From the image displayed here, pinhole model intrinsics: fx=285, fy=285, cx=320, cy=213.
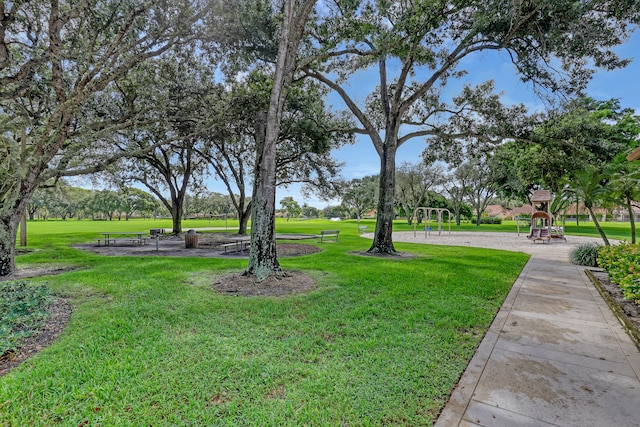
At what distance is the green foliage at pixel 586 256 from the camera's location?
845 centimetres

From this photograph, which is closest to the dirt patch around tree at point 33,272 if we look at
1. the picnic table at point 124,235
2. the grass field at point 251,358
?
the grass field at point 251,358

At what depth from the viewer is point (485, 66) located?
1023 centimetres

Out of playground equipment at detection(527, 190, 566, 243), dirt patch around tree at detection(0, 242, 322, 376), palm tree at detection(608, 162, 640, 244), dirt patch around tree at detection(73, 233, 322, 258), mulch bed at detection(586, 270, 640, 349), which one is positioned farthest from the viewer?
playground equipment at detection(527, 190, 566, 243)

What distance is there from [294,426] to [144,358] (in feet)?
6.29

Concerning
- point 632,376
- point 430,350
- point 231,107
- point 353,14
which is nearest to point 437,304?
point 430,350

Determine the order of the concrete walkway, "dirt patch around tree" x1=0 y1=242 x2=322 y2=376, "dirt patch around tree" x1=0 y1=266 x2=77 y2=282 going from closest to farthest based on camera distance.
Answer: the concrete walkway, "dirt patch around tree" x1=0 y1=242 x2=322 y2=376, "dirt patch around tree" x1=0 y1=266 x2=77 y2=282

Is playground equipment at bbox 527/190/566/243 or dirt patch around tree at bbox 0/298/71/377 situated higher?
playground equipment at bbox 527/190/566/243

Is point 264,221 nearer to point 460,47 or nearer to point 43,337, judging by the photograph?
point 43,337

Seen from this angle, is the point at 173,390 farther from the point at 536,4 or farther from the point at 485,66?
the point at 485,66

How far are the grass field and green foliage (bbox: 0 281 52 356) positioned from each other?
0.39m

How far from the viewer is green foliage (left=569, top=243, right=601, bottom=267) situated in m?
8.45

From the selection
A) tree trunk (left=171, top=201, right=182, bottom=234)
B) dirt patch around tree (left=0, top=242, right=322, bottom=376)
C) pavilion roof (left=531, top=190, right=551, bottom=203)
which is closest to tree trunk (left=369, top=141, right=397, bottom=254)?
dirt patch around tree (left=0, top=242, right=322, bottom=376)

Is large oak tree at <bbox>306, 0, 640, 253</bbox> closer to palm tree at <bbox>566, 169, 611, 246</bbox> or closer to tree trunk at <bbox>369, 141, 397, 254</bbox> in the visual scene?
tree trunk at <bbox>369, 141, 397, 254</bbox>

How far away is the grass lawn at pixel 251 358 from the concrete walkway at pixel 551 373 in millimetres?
192
